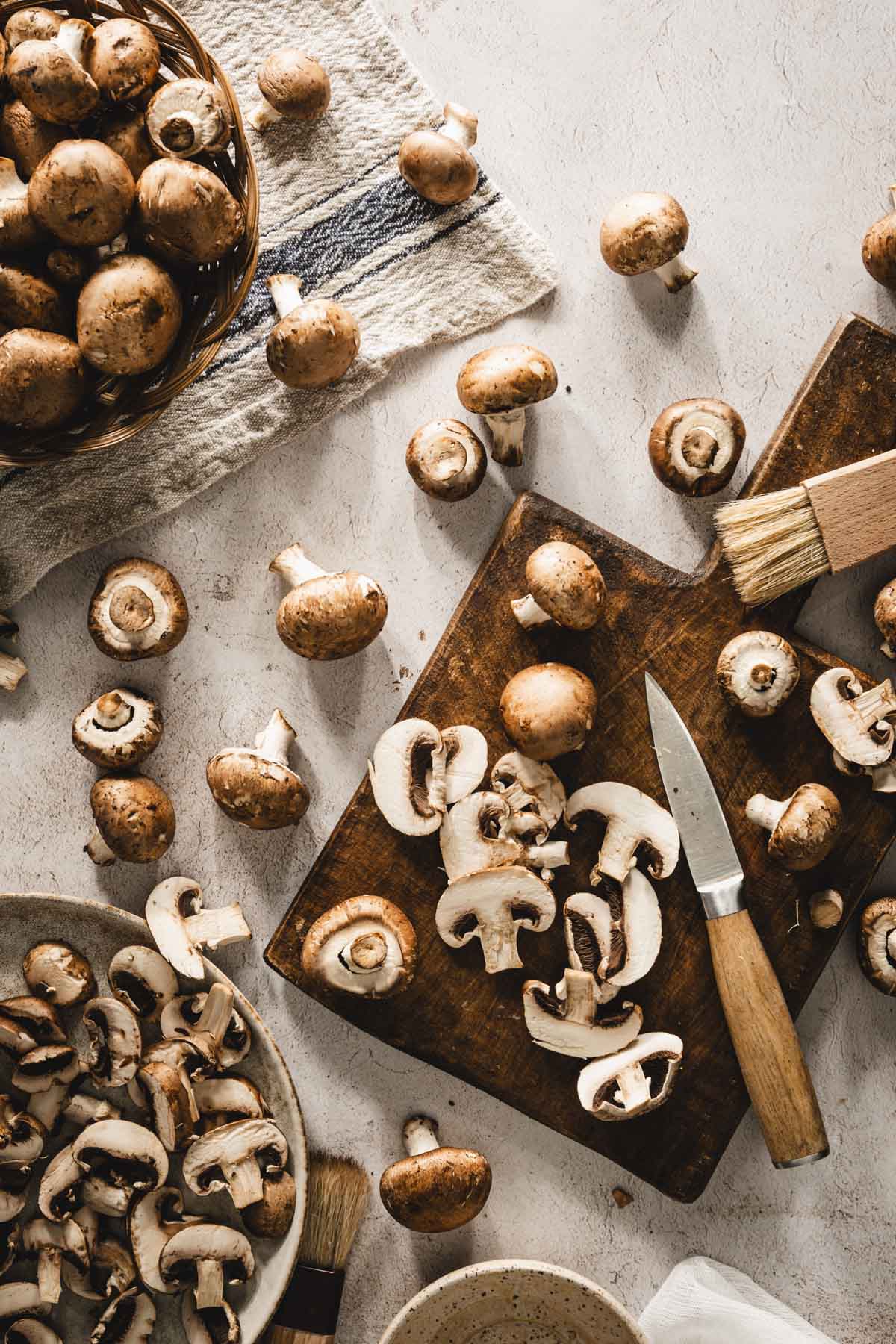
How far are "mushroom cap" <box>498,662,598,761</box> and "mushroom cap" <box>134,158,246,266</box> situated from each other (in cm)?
121

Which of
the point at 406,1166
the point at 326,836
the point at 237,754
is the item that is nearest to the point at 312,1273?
the point at 406,1166

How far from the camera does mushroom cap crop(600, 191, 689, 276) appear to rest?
249 centimetres

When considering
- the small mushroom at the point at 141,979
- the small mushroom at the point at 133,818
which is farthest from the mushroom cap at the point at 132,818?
the small mushroom at the point at 141,979

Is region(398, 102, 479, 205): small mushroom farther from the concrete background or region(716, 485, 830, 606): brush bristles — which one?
region(716, 485, 830, 606): brush bristles

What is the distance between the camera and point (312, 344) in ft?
7.89

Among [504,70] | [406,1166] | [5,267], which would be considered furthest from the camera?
[504,70]

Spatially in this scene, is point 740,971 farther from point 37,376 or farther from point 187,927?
point 37,376

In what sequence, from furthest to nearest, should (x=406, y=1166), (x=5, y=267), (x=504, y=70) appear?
(x=504, y=70) < (x=406, y=1166) < (x=5, y=267)

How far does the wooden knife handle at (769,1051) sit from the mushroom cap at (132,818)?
1.48 m

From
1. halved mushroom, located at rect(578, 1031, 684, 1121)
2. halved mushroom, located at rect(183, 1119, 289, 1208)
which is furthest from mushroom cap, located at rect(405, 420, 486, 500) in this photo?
halved mushroom, located at rect(183, 1119, 289, 1208)

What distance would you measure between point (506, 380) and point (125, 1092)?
6.92 ft

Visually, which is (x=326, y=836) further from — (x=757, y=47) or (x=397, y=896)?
(x=757, y=47)

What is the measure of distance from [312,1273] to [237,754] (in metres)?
1.43

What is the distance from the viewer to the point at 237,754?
2.50m
